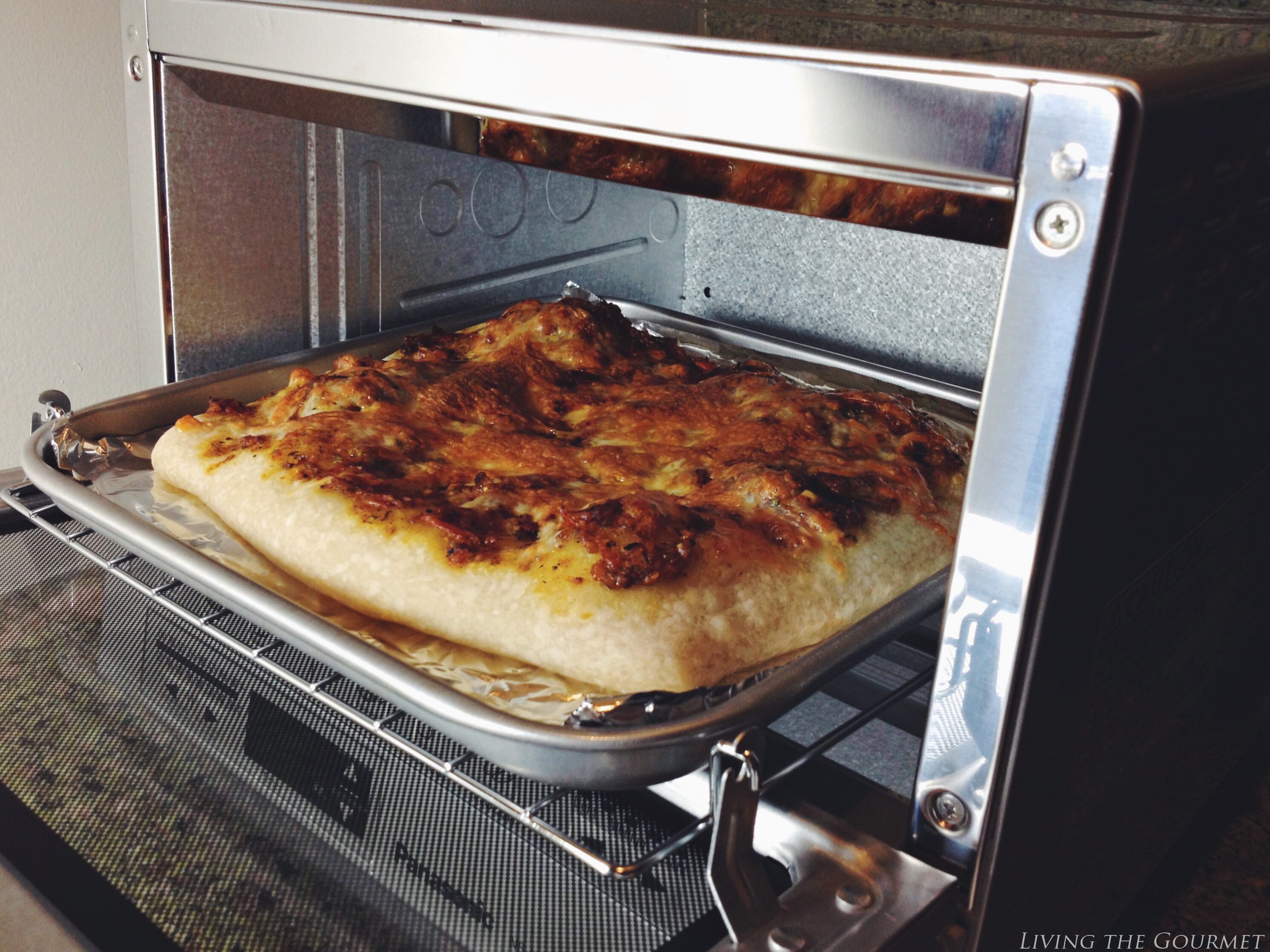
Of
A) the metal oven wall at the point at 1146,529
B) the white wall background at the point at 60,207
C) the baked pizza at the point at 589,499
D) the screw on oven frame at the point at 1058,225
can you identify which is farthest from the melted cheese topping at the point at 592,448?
the white wall background at the point at 60,207

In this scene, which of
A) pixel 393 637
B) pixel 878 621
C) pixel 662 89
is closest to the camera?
pixel 662 89

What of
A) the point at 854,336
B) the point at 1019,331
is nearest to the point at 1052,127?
the point at 1019,331

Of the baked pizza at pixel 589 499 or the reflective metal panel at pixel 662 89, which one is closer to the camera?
the reflective metal panel at pixel 662 89

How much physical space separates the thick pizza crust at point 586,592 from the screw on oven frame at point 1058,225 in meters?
0.33

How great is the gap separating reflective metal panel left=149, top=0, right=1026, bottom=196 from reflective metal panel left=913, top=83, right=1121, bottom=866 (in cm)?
2

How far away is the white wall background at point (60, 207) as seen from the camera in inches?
51.1

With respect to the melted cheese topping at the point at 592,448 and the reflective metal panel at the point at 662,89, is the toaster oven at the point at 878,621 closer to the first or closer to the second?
the reflective metal panel at the point at 662,89

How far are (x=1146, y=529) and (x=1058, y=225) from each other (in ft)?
0.69

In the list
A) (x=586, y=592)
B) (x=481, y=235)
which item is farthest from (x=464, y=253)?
(x=586, y=592)

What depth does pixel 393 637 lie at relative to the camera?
0.76m

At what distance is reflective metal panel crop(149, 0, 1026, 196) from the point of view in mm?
462

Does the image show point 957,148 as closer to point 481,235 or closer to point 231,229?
point 231,229

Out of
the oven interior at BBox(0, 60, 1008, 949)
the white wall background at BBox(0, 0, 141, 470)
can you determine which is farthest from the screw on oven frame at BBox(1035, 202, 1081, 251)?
the white wall background at BBox(0, 0, 141, 470)

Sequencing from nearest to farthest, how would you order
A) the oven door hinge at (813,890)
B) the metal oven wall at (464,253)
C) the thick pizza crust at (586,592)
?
the oven door hinge at (813,890), the thick pizza crust at (586,592), the metal oven wall at (464,253)
